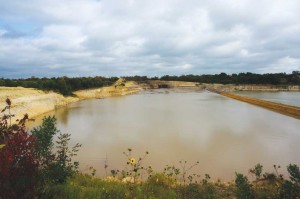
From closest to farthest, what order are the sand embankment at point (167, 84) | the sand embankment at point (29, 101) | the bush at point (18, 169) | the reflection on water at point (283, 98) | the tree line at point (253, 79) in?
the bush at point (18, 169) < the sand embankment at point (29, 101) < the reflection on water at point (283, 98) < the tree line at point (253, 79) < the sand embankment at point (167, 84)

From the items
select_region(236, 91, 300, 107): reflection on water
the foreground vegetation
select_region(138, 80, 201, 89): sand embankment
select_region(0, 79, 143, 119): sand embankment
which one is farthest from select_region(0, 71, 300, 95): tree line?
the foreground vegetation

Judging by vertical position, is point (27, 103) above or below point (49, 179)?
below

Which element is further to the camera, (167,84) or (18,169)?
(167,84)

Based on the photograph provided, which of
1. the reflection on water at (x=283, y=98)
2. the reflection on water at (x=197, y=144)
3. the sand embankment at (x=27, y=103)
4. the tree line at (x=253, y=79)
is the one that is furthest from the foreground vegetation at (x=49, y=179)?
the tree line at (x=253, y=79)

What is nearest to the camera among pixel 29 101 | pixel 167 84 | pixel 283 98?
pixel 29 101

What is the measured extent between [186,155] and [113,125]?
13.3m

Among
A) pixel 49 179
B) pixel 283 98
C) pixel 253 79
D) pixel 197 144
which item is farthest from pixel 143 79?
pixel 49 179

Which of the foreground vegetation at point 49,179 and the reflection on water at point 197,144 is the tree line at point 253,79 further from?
the foreground vegetation at point 49,179

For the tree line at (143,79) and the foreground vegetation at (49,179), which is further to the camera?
the tree line at (143,79)

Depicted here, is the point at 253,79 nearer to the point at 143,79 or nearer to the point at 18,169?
Answer: the point at 143,79

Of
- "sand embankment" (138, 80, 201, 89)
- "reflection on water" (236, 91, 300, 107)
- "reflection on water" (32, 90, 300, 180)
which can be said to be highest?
"sand embankment" (138, 80, 201, 89)

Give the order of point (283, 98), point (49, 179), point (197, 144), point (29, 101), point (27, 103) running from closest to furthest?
point (49, 179), point (197, 144), point (27, 103), point (29, 101), point (283, 98)

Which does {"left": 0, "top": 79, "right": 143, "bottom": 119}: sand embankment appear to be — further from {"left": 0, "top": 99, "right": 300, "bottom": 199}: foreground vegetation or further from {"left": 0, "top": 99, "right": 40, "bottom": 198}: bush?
{"left": 0, "top": 99, "right": 40, "bottom": 198}: bush

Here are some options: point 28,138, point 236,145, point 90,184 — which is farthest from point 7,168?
point 236,145
